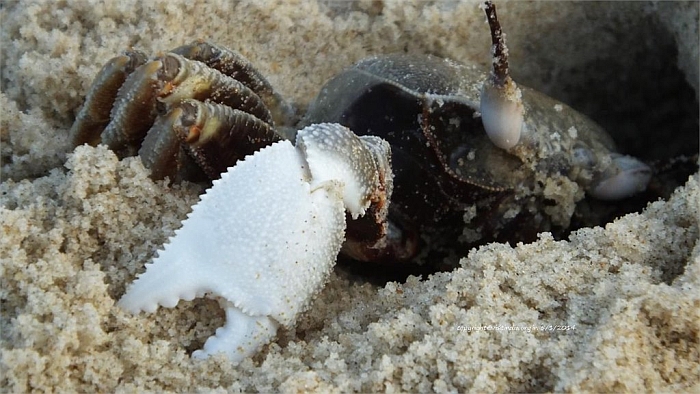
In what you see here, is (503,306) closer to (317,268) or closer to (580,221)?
(317,268)

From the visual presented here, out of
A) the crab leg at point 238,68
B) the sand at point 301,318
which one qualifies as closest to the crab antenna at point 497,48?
the sand at point 301,318

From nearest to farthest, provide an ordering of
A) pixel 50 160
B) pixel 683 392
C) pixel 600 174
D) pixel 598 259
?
pixel 683 392
pixel 598 259
pixel 50 160
pixel 600 174

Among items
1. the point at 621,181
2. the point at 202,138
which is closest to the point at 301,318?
the point at 202,138

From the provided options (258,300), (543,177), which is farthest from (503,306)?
(543,177)

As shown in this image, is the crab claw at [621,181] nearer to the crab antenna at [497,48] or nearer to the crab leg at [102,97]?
the crab antenna at [497,48]

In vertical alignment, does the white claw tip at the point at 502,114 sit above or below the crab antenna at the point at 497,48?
below

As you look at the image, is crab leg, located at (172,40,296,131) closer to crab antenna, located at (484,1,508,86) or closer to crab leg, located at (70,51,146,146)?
crab leg, located at (70,51,146,146)

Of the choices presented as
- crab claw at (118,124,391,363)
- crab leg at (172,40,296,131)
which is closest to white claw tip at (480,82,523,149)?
crab claw at (118,124,391,363)

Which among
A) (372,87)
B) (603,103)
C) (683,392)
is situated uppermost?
(372,87)
